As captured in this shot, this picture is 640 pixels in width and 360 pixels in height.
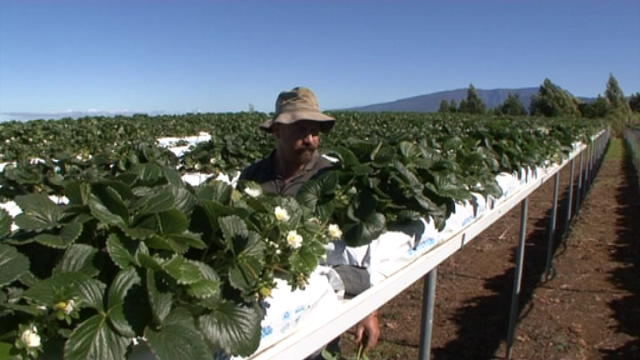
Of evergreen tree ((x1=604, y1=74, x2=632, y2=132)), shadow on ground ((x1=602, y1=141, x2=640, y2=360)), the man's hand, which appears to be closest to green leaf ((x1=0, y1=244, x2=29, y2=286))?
the man's hand

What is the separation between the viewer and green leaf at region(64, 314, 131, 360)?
3.44ft

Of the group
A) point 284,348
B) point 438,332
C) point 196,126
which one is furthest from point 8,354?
point 196,126

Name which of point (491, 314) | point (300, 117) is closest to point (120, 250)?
point (300, 117)

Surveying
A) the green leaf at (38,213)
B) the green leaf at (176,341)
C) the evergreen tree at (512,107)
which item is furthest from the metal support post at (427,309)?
the evergreen tree at (512,107)

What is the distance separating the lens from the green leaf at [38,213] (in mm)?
1258

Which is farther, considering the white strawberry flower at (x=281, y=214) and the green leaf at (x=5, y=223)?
the white strawberry flower at (x=281, y=214)

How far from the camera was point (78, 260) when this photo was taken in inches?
47.4

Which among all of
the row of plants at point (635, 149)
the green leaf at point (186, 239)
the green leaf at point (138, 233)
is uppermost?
the green leaf at point (138, 233)

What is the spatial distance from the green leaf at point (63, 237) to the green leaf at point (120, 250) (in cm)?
7

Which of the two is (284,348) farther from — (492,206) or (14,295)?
(492,206)

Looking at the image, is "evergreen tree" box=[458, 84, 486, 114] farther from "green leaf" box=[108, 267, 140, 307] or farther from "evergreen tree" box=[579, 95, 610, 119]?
"green leaf" box=[108, 267, 140, 307]

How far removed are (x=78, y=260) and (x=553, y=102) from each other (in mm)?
68556

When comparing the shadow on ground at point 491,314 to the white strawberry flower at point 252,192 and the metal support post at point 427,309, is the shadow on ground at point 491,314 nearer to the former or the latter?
the metal support post at point 427,309

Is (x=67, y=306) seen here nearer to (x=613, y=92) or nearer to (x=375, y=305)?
(x=375, y=305)
